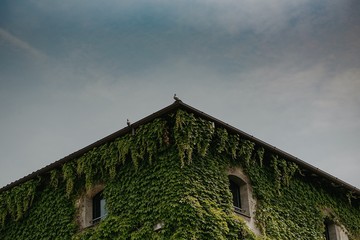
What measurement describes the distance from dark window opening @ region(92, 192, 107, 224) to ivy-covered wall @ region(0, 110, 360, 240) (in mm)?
562

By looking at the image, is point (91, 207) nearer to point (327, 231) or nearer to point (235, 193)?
point (235, 193)

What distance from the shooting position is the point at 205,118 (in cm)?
2258

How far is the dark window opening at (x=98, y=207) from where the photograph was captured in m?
24.4

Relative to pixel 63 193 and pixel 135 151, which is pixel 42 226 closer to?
pixel 63 193

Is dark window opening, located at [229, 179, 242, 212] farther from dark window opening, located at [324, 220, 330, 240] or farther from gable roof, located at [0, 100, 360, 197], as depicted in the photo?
dark window opening, located at [324, 220, 330, 240]

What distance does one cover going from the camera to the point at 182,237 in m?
20.7

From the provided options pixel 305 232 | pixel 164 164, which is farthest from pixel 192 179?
pixel 305 232

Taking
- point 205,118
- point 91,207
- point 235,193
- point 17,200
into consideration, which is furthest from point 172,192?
point 17,200

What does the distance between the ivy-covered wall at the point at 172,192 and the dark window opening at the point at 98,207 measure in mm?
562

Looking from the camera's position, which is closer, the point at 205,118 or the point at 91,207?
the point at 205,118

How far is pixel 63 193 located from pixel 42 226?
1.43 m

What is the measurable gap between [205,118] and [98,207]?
5.29m

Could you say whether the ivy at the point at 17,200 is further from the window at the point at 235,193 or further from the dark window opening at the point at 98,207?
the window at the point at 235,193

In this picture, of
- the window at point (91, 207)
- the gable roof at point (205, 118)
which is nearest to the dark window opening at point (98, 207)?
the window at point (91, 207)
